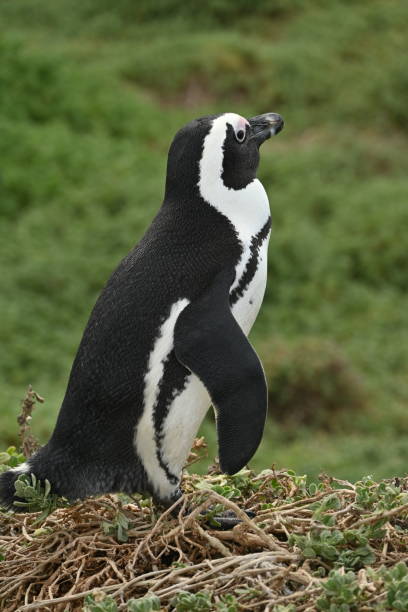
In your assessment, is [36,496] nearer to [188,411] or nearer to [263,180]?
[188,411]

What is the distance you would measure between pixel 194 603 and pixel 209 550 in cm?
27

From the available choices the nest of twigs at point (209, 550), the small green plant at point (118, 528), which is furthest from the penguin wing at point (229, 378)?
the small green plant at point (118, 528)

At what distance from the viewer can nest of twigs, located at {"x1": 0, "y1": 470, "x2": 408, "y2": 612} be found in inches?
74.8

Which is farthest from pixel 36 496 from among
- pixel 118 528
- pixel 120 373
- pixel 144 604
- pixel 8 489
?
pixel 144 604

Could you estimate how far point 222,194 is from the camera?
235 centimetres

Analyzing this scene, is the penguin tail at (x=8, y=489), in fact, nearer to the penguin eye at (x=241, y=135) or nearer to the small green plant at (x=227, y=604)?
the small green plant at (x=227, y=604)

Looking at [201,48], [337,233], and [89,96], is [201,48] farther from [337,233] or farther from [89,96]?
[337,233]

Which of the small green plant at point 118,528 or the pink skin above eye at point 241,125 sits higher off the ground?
the pink skin above eye at point 241,125

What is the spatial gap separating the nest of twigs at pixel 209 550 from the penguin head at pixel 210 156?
2.28 ft

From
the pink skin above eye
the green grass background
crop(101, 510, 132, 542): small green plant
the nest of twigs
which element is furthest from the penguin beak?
the green grass background

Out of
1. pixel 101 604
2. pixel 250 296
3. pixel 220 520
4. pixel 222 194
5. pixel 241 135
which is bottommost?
pixel 101 604

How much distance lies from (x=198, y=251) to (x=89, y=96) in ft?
28.7

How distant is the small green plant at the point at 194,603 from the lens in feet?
5.95

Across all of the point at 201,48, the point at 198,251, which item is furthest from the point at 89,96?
the point at 198,251
